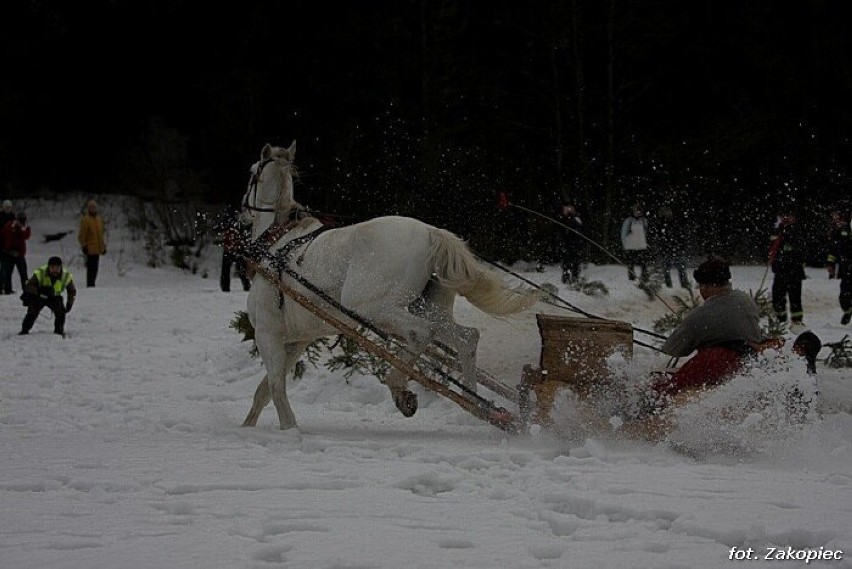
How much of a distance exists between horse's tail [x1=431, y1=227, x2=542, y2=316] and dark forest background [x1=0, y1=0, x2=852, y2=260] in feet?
42.5

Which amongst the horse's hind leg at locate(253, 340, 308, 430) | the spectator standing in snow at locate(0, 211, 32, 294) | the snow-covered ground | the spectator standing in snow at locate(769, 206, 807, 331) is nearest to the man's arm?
the snow-covered ground

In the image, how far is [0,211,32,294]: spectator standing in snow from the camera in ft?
54.5

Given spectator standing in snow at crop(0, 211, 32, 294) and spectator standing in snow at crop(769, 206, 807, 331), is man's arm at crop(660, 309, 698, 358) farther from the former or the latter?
spectator standing in snow at crop(0, 211, 32, 294)

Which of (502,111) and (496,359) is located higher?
(502,111)

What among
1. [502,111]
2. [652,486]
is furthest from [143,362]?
[502,111]

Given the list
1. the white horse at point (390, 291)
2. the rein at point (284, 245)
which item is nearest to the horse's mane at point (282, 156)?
the rein at point (284, 245)

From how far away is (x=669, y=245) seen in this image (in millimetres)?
17766

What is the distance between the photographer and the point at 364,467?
4.88 metres

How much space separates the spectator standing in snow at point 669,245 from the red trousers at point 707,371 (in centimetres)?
1018

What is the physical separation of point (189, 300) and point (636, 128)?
12552 mm

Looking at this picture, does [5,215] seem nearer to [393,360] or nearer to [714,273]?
[393,360]

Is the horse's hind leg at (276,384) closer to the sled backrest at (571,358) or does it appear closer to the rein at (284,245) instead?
the rein at (284,245)

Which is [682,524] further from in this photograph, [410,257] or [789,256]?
[789,256]

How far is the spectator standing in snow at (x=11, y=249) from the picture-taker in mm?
16622
